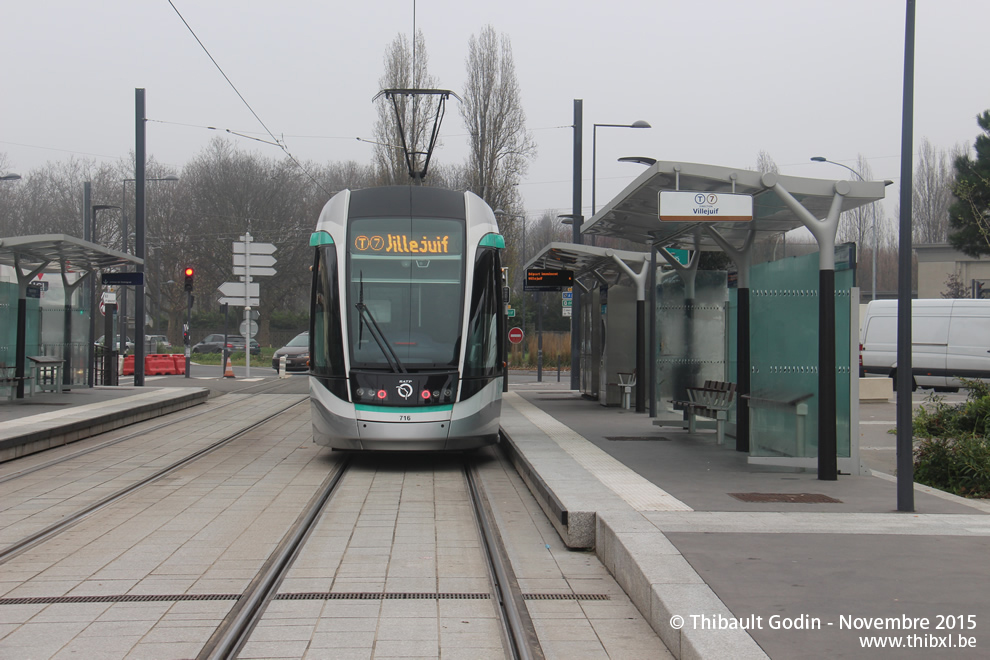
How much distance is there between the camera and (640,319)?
17703 mm

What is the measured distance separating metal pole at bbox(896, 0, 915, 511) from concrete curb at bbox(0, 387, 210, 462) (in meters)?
10.2

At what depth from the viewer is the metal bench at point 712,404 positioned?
12.6 meters

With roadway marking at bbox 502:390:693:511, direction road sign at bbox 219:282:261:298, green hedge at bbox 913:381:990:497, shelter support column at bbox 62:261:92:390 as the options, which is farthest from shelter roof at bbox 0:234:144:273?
green hedge at bbox 913:381:990:497

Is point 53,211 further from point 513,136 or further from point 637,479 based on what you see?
point 637,479

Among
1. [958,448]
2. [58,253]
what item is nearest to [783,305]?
[958,448]

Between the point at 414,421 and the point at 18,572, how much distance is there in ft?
17.3

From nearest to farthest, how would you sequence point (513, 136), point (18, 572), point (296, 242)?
point (18, 572)
point (513, 136)
point (296, 242)

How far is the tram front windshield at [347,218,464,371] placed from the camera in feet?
37.5

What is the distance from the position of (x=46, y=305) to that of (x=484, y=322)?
40.6 ft

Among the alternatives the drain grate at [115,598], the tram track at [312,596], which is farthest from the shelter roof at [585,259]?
the drain grate at [115,598]

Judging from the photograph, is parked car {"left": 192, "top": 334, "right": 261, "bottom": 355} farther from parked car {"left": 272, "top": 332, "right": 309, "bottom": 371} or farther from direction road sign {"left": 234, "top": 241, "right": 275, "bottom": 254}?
direction road sign {"left": 234, "top": 241, "right": 275, "bottom": 254}

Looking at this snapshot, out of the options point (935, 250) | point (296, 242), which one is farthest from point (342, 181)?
point (935, 250)

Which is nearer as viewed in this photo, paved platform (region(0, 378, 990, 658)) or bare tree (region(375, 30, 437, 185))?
paved platform (region(0, 378, 990, 658))

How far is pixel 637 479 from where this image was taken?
935 cm
